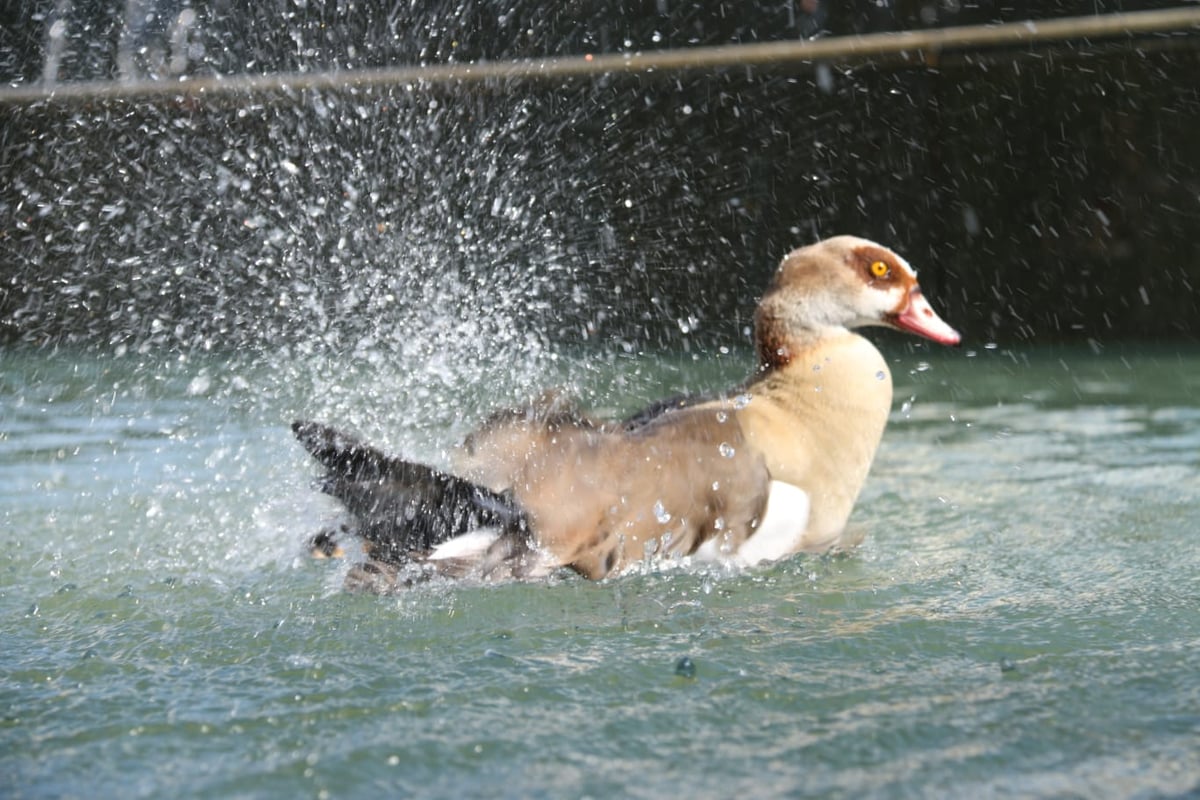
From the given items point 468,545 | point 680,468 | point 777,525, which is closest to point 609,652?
point 468,545

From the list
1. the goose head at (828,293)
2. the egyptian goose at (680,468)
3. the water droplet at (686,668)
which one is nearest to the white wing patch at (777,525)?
the egyptian goose at (680,468)

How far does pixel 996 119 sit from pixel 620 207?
2.26 metres

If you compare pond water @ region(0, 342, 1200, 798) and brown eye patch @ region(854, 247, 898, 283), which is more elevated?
brown eye patch @ region(854, 247, 898, 283)

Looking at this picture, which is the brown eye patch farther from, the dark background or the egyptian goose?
the dark background

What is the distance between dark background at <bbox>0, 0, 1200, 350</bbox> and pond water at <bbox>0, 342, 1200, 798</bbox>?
11.2 ft

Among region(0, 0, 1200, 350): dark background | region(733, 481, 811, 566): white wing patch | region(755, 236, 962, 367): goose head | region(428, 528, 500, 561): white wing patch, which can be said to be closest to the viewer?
region(428, 528, 500, 561): white wing patch

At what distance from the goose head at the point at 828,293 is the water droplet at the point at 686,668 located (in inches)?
48.1

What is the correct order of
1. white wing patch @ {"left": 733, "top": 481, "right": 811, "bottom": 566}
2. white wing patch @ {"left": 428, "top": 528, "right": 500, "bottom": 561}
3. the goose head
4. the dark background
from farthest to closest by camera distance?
the dark background → the goose head → white wing patch @ {"left": 733, "top": 481, "right": 811, "bottom": 566} → white wing patch @ {"left": 428, "top": 528, "right": 500, "bottom": 561}

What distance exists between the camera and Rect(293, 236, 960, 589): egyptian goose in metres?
2.84

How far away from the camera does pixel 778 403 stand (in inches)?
133

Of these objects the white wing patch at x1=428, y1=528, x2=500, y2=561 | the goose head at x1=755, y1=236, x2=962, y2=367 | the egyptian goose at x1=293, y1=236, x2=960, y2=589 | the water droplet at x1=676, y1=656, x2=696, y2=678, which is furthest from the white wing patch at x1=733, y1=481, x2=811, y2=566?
the water droplet at x1=676, y1=656, x2=696, y2=678

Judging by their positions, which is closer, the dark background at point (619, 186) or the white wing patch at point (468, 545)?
the white wing patch at point (468, 545)

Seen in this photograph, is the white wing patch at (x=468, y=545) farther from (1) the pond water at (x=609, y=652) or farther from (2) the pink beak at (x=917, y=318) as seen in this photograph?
(2) the pink beak at (x=917, y=318)

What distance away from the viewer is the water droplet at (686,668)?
236 cm
